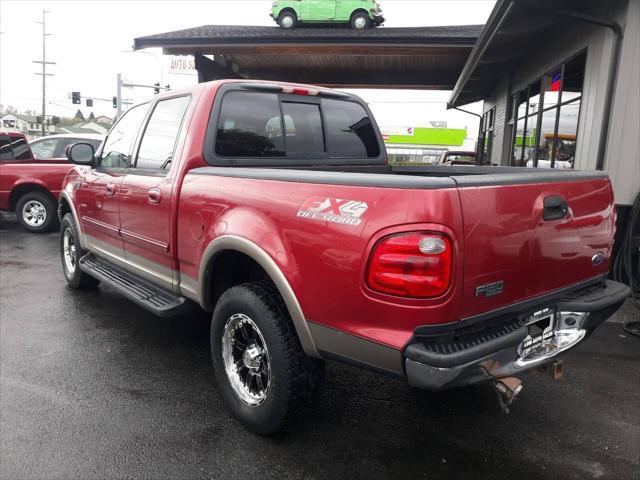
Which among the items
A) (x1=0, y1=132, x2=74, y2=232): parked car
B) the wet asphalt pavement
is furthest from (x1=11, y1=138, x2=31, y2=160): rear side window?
the wet asphalt pavement

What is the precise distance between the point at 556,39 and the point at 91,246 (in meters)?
7.91

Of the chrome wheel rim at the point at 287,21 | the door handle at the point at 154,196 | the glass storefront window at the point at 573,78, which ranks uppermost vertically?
the chrome wheel rim at the point at 287,21

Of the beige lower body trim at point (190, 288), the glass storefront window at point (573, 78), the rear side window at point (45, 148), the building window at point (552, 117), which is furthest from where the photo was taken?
the rear side window at point (45, 148)

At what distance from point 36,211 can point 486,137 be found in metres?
14.0

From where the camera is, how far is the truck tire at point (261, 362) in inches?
100

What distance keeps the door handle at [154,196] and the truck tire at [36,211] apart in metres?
7.17

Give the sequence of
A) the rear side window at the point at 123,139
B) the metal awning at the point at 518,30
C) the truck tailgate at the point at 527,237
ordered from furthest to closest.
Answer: the metal awning at the point at 518,30
the rear side window at the point at 123,139
the truck tailgate at the point at 527,237

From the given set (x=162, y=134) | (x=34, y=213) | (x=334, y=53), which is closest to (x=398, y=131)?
(x=334, y=53)

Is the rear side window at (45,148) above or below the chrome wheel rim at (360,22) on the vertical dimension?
below

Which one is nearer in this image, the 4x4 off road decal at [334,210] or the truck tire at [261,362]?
the 4x4 off road decal at [334,210]

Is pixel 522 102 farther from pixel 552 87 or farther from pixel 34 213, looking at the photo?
pixel 34 213

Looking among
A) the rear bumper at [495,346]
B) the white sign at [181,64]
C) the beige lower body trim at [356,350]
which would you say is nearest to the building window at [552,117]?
the rear bumper at [495,346]

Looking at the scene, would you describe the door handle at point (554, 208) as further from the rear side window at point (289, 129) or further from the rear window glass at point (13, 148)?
the rear window glass at point (13, 148)

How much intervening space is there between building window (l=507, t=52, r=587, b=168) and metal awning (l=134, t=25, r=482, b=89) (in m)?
2.11
